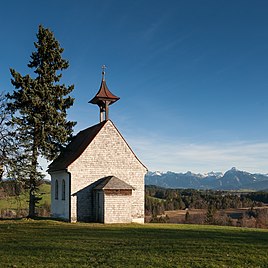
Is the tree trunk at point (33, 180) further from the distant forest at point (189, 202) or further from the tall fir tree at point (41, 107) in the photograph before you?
the distant forest at point (189, 202)

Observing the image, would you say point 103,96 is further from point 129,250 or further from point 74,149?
point 129,250

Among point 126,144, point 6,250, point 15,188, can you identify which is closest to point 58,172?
point 15,188

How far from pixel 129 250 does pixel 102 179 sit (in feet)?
55.5

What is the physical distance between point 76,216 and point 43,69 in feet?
48.3

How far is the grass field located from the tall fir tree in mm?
13968

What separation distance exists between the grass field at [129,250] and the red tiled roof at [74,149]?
40.4 ft

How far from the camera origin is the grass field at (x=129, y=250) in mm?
14211

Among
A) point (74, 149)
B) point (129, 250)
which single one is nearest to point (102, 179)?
point (74, 149)

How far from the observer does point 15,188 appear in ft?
109

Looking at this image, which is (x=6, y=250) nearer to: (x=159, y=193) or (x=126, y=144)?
(x=126, y=144)

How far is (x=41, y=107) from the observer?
36.1 m

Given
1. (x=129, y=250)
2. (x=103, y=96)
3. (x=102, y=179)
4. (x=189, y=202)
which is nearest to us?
(x=129, y=250)

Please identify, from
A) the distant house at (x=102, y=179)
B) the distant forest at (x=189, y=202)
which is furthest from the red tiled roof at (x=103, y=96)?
the distant forest at (x=189, y=202)

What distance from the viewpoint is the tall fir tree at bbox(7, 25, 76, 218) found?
116ft
